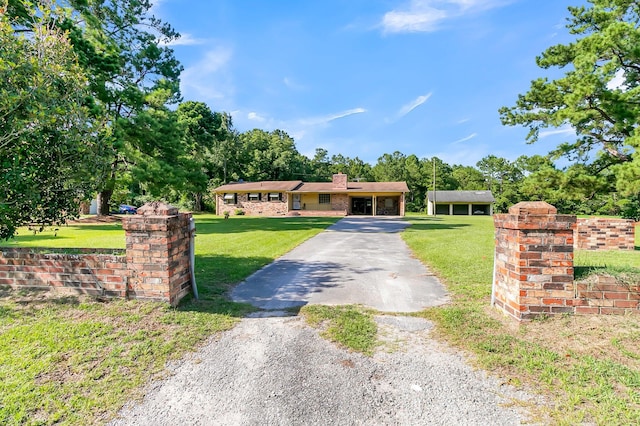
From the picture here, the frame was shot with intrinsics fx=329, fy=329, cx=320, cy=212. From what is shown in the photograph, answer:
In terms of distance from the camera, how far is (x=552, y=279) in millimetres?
3539

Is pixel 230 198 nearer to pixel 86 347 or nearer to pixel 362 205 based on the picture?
pixel 362 205

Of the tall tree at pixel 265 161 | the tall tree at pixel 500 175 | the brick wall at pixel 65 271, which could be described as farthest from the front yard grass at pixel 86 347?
the tall tree at pixel 500 175

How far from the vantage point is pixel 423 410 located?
221cm

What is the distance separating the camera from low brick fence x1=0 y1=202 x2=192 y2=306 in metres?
3.87

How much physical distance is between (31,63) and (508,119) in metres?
18.4

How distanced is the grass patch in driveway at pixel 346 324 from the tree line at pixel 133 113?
3537mm

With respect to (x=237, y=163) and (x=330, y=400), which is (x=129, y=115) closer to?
(x=330, y=400)

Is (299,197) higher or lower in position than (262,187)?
lower

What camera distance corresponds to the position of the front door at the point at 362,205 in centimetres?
3684

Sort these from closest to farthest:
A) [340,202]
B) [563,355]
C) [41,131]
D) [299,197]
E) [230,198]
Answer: [563,355], [41,131], [340,202], [230,198], [299,197]

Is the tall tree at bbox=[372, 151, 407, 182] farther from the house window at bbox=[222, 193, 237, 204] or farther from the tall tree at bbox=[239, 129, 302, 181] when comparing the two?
the house window at bbox=[222, 193, 237, 204]

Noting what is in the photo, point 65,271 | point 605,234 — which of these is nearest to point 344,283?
point 65,271

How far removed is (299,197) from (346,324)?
31247mm

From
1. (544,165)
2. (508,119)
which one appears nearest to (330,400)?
(544,165)
